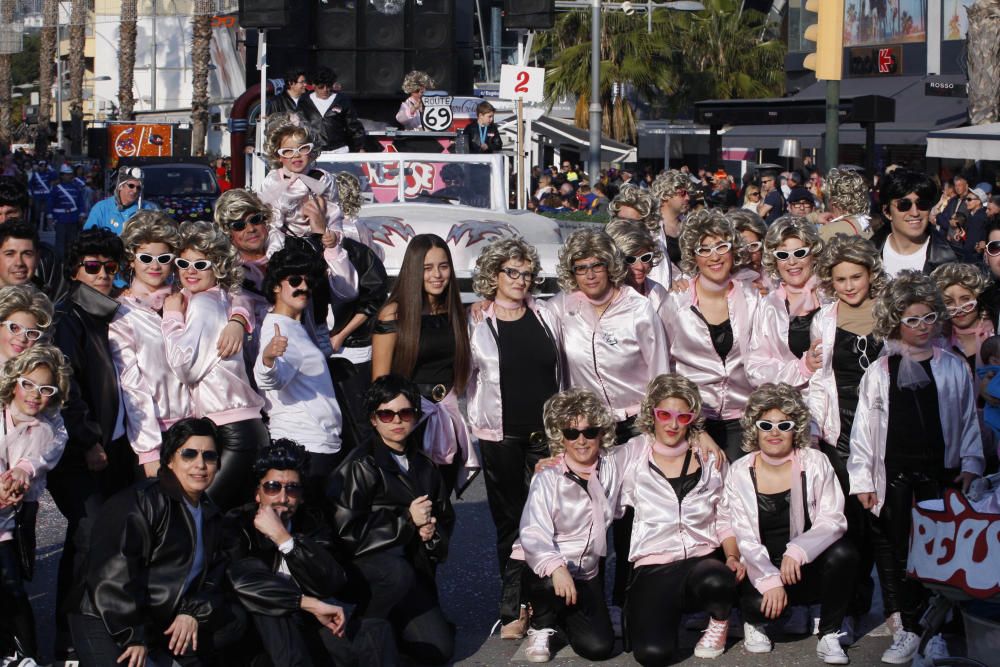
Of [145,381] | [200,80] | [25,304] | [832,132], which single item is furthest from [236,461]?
[200,80]

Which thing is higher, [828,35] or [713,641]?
[828,35]

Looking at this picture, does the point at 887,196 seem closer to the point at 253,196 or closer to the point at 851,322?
the point at 851,322

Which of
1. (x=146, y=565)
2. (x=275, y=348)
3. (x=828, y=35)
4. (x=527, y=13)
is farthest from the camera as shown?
(x=527, y=13)

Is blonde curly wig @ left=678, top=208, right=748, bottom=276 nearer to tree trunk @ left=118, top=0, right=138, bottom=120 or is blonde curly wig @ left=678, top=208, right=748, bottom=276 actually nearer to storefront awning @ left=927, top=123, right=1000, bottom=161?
storefront awning @ left=927, top=123, right=1000, bottom=161

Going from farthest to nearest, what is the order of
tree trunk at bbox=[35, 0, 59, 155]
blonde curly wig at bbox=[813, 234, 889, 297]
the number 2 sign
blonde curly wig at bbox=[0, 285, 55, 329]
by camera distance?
1. tree trunk at bbox=[35, 0, 59, 155]
2. the number 2 sign
3. blonde curly wig at bbox=[813, 234, 889, 297]
4. blonde curly wig at bbox=[0, 285, 55, 329]

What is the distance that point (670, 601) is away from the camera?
6.37m

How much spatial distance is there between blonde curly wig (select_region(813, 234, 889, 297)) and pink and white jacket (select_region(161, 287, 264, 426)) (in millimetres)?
2642

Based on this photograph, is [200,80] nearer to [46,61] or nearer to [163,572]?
[46,61]

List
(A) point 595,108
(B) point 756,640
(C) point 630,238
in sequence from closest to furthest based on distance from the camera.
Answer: (B) point 756,640
(C) point 630,238
(A) point 595,108

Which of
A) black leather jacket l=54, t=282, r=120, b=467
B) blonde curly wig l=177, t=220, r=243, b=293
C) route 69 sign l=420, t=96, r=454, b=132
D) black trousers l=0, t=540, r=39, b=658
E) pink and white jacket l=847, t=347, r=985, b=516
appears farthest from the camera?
route 69 sign l=420, t=96, r=454, b=132

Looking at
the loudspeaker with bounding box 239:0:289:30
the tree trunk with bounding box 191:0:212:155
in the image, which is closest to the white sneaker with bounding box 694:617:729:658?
the loudspeaker with bounding box 239:0:289:30

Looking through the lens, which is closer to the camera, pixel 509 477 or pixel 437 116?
pixel 509 477

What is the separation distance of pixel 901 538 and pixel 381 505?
221 cm

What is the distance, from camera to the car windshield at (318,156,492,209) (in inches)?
518
